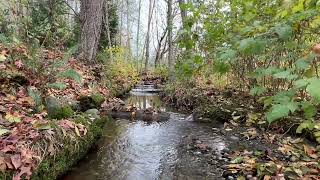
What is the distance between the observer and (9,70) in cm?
515

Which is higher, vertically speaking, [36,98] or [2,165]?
[36,98]

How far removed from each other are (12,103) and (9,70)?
105 cm

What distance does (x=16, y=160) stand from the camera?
9.36 ft

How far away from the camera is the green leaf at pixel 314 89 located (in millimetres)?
1275

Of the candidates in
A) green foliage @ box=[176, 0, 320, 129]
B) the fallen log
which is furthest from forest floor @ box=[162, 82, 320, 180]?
green foliage @ box=[176, 0, 320, 129]

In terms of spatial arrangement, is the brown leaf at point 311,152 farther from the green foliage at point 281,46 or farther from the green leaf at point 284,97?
the green leaf at point 284,97

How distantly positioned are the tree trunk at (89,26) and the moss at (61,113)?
5.05 m

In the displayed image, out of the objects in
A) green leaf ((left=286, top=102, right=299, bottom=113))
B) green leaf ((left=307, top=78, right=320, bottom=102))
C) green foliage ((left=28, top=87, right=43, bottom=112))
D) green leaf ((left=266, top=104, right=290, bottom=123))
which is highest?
green leaf ((left=307, top=78, right=320, bottom=102))

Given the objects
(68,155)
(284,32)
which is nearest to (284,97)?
(284,32)

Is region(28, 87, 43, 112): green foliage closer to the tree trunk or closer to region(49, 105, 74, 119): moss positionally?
region(49, 105, 74, 119): moss

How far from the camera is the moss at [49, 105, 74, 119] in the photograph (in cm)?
434

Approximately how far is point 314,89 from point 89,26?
8.91 meters

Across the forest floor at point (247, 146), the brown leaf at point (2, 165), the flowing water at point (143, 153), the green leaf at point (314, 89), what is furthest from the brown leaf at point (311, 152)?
the brown leaf at point (2, 165)

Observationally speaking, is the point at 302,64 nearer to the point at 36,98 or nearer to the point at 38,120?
the point at 38,120
